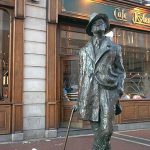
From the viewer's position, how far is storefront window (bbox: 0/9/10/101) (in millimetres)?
10906

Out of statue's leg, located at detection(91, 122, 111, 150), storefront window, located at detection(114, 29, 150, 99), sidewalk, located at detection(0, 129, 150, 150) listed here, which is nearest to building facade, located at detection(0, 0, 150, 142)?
storefront window, located at detection(114, 29, 150, 99)

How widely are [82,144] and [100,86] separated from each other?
520 cm

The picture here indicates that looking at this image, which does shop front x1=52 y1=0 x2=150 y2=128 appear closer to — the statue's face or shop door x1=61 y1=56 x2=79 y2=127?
shop door x1=61 y1=56 x2=79 y2=127

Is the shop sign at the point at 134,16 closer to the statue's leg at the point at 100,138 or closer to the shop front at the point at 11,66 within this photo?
the shop front at the point at 11,66

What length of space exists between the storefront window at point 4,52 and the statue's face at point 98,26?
19.6ft

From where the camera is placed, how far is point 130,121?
44.9ft

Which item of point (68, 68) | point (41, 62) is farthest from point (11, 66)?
point (68, 68)

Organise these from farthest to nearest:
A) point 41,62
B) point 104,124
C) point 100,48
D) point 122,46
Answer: point 122,46, point 41,62, point 100,48, point 104,124

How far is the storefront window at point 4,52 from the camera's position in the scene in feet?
35.8

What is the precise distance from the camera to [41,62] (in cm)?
1138

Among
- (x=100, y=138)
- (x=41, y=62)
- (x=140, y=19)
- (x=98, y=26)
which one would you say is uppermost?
(x=140, y=19)

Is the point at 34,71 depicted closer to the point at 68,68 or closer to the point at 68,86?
the point at 68,68

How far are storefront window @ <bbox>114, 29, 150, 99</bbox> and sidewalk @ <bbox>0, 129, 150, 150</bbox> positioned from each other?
2935 mm

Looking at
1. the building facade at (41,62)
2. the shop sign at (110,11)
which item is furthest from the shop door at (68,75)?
the shop sign at (110,11)
